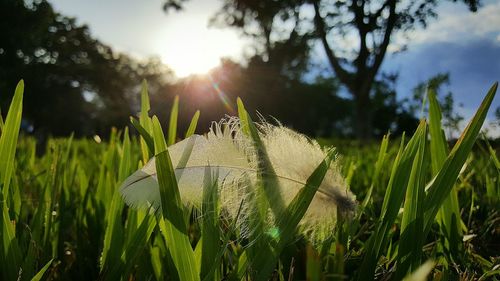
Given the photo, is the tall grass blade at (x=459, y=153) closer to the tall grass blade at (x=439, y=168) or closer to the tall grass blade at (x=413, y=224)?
the tall grass blade at (x=413, y=224)

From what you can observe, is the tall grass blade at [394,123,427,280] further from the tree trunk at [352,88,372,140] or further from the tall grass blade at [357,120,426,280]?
the tree trunk at [352,88,372,140]

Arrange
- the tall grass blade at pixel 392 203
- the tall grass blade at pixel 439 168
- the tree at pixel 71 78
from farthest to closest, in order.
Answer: the tree at pixel 71 78 < the tall grass blade at pixel 439 168 < the tall grass blade at pixel 392 203

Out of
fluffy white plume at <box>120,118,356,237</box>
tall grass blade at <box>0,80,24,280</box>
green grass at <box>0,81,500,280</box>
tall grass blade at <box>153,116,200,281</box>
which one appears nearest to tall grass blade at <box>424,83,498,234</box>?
green grass at <box>0,81,500,280</box>

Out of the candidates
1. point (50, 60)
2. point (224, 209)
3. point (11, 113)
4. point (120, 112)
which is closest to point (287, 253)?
point (224, 209)

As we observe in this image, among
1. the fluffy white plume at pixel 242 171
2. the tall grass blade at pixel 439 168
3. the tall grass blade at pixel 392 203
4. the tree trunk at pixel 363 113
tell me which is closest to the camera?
the fluffy white plume at pixel 242 171

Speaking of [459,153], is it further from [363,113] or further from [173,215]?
[363,113]

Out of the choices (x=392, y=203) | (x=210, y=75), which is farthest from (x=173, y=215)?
(x=210, y=75)

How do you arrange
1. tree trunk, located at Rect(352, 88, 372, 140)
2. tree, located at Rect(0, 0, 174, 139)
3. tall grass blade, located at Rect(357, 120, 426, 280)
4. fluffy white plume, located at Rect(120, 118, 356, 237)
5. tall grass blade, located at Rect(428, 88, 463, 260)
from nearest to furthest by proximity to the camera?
fluffy white plume, located at Rect(120, 118, 356, 237)
tall grass blade, located at Rect(357, 120, 426, 280)
tall grass blade, located at Rect(428, 88, 463, 260)
tree trunk, located at Rect(352, 88, 372, 140)
tree, located at Rect(0, 0, 174, 139)

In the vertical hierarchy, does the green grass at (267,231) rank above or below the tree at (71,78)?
below

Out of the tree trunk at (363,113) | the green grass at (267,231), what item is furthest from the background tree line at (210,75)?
the green grass at (267,231)
